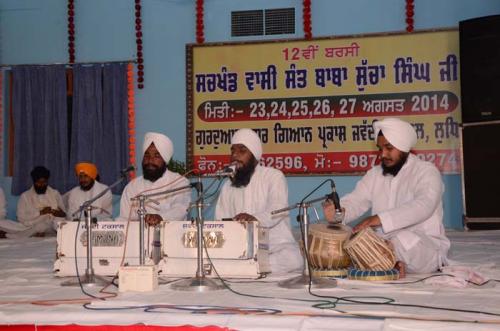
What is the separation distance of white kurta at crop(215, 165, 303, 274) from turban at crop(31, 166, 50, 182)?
3.72 metres

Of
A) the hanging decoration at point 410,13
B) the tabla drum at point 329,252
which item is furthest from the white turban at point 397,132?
the hanging decoration at point 410,13

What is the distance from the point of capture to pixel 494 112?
7.06 metres

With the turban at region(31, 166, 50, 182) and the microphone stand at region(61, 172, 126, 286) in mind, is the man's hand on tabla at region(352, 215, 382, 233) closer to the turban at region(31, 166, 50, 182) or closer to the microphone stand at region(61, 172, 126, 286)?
the microphone stand at region(61, 172, 126, 286)

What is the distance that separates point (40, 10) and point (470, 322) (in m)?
7.25

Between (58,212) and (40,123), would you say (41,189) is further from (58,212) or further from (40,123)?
(40,123)

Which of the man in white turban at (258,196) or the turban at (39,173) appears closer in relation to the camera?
the man in white turban at (258,196)

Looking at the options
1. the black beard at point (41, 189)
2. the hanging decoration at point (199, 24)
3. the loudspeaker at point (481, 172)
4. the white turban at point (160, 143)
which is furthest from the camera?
the hanging decoration at point (199, 24)

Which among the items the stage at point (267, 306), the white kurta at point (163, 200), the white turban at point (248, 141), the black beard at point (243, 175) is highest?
the white turban at point (248, 141)

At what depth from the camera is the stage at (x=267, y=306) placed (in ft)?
→ 8.87

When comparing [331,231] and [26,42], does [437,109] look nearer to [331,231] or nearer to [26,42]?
[331,231]

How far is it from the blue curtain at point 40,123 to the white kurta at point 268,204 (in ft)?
13.0

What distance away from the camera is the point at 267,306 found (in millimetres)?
3096

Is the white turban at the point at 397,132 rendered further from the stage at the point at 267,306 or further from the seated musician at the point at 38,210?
the seated musician at the point at 38,210

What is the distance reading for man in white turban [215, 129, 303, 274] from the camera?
468cm
